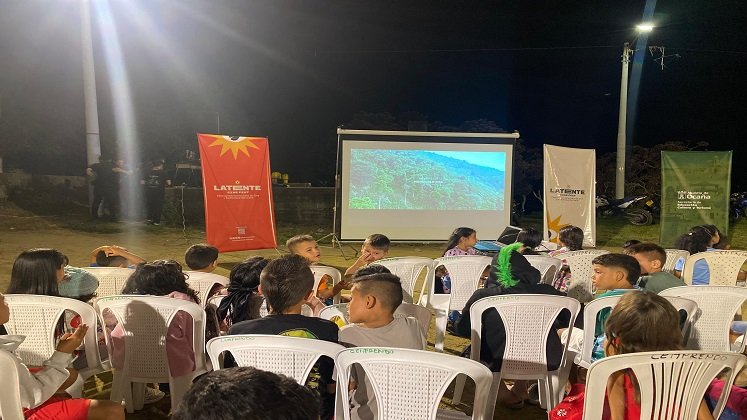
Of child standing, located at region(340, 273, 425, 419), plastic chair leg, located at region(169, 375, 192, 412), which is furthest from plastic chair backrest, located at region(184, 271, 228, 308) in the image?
child standing, located at region(340, 273, 425, 419)

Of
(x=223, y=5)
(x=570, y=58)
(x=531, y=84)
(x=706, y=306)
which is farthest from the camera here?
(x=531, y=84)

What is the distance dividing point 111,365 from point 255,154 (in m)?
4.63

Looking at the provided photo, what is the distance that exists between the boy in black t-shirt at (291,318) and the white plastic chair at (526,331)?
0.97m

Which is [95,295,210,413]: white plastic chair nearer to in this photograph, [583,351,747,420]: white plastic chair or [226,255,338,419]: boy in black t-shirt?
[226,255,338,419]: boy in black t-shirt

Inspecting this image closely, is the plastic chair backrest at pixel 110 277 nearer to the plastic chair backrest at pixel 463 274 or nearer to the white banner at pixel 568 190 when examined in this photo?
the plastic chair backrest at pixel 463 274

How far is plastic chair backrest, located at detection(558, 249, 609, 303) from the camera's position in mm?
4535

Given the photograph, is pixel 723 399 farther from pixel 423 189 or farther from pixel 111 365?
pixel 423 189

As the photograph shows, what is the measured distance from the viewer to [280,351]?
2016mm

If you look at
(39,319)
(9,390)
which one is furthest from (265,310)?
(9,390)

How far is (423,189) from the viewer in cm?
996

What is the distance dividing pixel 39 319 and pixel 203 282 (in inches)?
48.4

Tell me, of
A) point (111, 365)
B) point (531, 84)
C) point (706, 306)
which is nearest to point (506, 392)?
point (706, 306)

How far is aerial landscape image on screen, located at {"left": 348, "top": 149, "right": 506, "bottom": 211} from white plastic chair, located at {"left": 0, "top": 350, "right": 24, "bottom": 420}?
783 centimetres

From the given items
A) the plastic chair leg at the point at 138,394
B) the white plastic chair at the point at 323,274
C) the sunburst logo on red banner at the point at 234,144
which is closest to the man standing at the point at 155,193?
the sunburst logo on red banner at the point at 234,144
